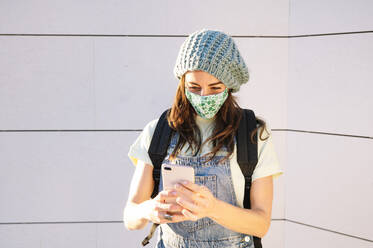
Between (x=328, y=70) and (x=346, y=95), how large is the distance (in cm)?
22

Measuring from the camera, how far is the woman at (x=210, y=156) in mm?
1681

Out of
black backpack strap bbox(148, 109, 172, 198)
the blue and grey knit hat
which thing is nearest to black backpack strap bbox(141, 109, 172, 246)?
black backpack strap bbox(148, 109, 172, 198)

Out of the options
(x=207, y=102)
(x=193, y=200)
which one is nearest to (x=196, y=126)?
(x=207, y=102)

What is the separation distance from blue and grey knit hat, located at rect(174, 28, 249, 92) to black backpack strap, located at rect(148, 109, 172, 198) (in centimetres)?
27

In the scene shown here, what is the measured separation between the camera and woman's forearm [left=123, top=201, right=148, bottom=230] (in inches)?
65.5

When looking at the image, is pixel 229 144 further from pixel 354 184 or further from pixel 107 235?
pixel 107 235

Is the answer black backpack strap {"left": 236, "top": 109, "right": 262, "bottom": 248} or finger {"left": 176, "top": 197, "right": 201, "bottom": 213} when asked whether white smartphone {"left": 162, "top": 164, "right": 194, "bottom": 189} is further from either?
black backpack strap {"left": 236, "top": 109, "right": 262, "bottom": 248}

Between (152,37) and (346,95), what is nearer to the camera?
(346,95)

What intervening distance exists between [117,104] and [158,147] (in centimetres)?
138

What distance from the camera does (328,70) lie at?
2844 millimetres

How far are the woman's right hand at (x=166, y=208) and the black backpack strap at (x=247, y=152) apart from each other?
0.34m

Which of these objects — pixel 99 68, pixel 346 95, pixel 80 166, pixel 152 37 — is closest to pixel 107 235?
pixel 80 166

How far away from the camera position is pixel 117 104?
10.0 ft

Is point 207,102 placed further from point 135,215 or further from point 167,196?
point 135,215
